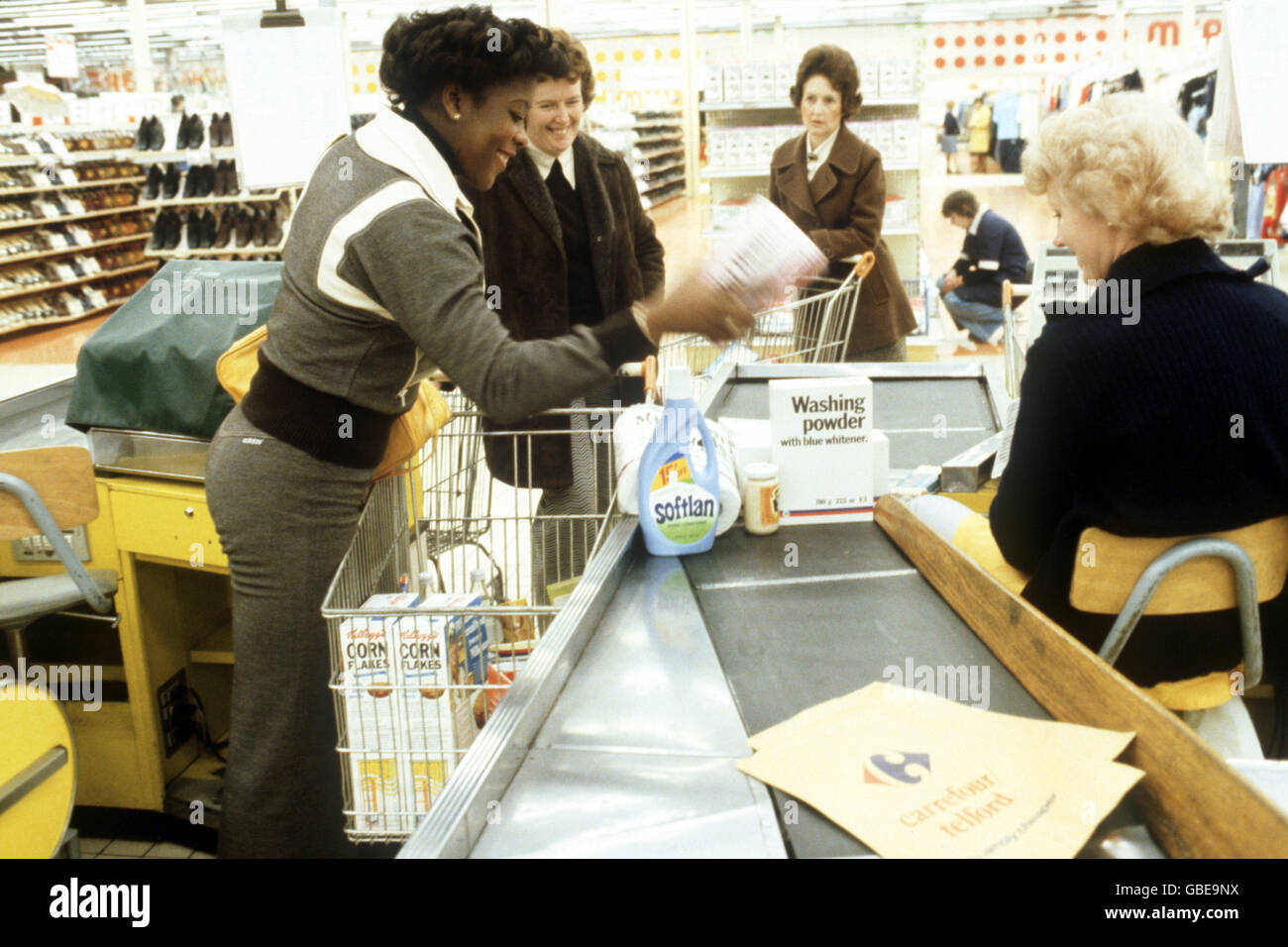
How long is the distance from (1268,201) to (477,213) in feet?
25.2

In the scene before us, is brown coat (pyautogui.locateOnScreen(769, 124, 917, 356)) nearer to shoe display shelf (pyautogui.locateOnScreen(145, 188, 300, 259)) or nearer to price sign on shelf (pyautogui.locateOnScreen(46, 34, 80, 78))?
shoe display shelf (pyautogui.locateOnScreen(145, 188, 300, 259))

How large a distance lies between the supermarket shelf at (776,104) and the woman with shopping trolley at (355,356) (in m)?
4.47

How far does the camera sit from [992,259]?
324 inches

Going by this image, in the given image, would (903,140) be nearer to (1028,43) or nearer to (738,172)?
(738,172)

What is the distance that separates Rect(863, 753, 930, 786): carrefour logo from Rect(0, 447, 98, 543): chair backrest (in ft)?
7.00

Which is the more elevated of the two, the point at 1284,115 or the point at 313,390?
the point at 1284,115

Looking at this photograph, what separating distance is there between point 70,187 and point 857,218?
1052cm

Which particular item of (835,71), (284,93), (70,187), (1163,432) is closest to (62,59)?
(70,187)

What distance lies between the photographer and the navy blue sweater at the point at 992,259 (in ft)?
27.1

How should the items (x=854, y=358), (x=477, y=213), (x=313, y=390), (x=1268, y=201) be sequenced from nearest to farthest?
(x=313, y=390) → (x=477, y=213) → (x=854, y=358) → (x=1268, y=201)

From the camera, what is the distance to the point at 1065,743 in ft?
3.69

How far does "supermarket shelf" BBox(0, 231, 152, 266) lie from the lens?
1121 centimetres
